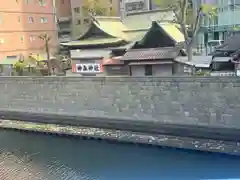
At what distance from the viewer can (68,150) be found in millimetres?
15438

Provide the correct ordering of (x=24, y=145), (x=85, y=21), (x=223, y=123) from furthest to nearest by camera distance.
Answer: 1. (x=85, y=21)
2. (x=24, y=145)
3. (x=223, y=123)

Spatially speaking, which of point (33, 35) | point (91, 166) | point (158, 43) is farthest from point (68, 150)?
point (33, 35)

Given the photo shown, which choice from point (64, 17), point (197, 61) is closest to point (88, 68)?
point (197, 61)

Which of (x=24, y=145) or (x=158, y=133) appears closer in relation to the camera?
(x=158, y=133)

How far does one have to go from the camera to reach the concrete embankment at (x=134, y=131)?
13.7 metres

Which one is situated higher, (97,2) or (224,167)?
(97,2)

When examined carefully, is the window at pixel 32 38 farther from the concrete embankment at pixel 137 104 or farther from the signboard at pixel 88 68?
the concrete embankment at pixel 137 104

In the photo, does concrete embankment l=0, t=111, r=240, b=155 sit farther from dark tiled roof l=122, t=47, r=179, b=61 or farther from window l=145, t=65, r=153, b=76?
dark tiled roof l=122, t=47, r=179, b=61

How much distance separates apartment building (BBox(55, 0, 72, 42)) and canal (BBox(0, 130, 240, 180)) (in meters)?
36.1

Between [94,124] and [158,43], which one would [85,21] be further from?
[94,124]

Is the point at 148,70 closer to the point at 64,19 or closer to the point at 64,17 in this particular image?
the point at 64,19

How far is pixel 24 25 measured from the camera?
1452 inches

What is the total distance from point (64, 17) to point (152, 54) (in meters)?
35.6

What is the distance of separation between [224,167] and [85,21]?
38904 millimetres
